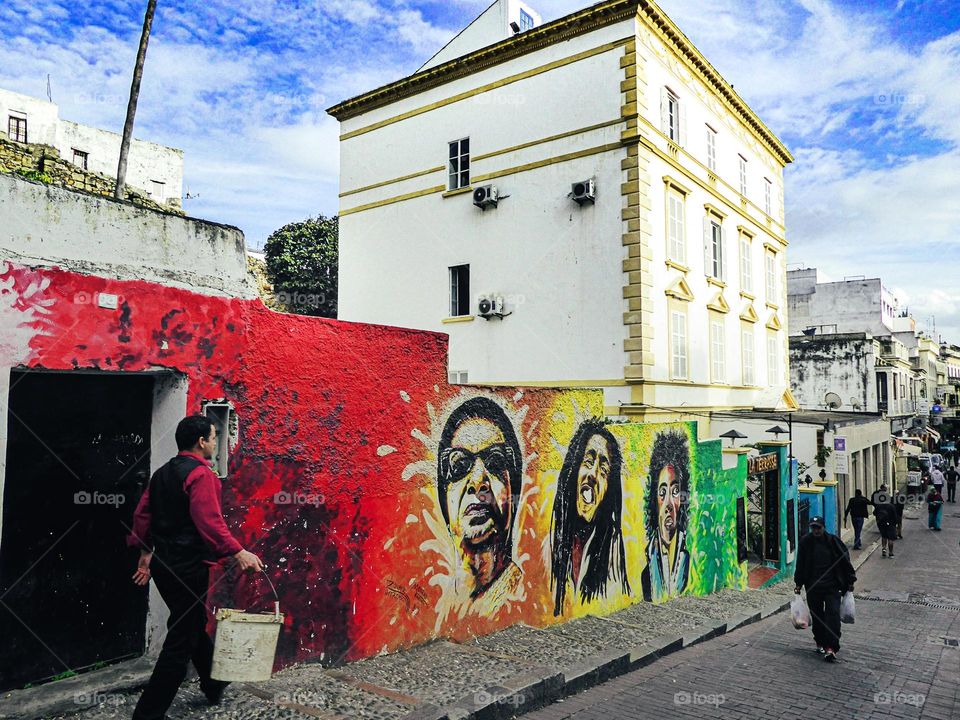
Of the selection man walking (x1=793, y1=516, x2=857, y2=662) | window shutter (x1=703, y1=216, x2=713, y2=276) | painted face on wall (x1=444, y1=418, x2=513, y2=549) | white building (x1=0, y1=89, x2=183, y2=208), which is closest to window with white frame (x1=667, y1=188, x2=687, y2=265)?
window shutter (x1=703, y1=216, x2=713, y2=276)

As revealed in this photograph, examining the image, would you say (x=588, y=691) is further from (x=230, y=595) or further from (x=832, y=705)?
(x=230, y=595)

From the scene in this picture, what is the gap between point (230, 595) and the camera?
4.68 meters

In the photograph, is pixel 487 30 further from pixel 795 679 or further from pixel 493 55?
pixel 795 679

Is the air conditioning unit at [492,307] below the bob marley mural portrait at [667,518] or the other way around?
the other way around

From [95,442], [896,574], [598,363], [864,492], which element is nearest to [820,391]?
[864,492]

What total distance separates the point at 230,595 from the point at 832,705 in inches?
189

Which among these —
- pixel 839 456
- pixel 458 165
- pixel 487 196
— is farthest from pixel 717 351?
pixel 458 165

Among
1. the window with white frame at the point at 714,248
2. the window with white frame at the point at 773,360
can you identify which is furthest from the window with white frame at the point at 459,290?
the window with white frame at the point at 773,360

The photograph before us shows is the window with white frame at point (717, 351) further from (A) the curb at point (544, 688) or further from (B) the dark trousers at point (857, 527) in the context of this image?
(A) the curb at point (544, 688)

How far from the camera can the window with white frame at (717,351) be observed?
62.4ft

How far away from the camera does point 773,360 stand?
23.8m

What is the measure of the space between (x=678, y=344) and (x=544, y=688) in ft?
42.4

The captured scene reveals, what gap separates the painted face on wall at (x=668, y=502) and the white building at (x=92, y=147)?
81.6 feet
